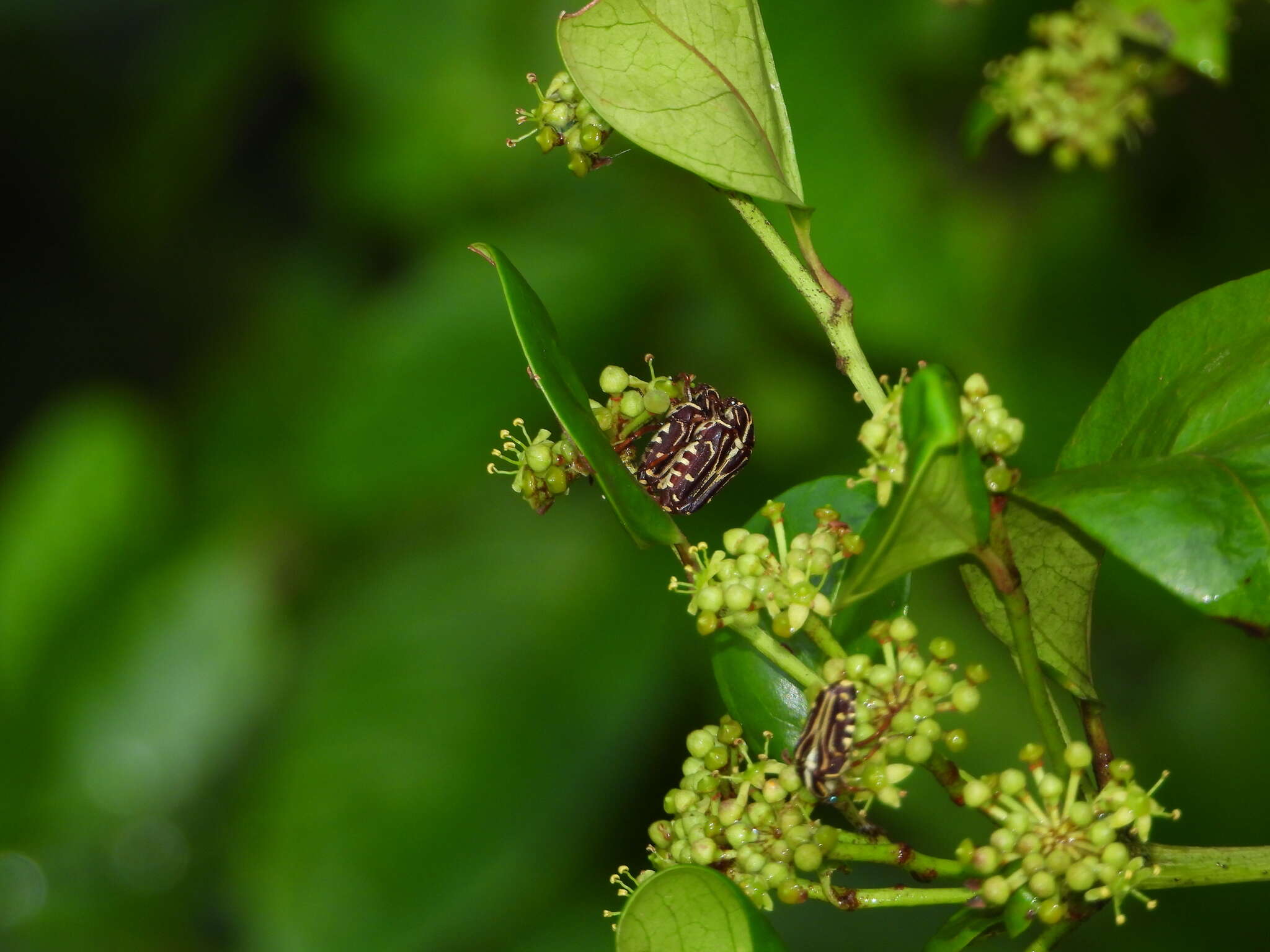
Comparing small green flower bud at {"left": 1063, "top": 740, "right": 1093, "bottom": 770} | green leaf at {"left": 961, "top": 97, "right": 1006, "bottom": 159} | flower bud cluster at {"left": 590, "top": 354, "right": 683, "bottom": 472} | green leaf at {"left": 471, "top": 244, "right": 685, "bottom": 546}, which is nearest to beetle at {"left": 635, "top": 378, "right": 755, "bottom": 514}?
flower bud cluster at {"left": 590, "top": 354, "right": 683, "bottom": 472}

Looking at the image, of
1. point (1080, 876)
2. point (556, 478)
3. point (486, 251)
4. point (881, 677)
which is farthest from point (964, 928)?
point (486, 251)

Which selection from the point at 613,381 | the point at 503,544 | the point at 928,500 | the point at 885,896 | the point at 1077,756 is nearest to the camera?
the point at 928,500

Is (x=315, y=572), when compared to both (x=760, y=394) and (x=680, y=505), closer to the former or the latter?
(x=760, y=394)

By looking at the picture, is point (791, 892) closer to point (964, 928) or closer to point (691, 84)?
point (964, 928)

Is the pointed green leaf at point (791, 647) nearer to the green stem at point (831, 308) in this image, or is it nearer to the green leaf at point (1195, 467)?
the green stem at point (831, 308)

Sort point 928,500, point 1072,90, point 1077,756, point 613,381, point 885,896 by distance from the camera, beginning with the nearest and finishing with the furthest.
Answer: point 928,500 → point 1077,756 → point 885,896 → point 613,381 → point 1072,90

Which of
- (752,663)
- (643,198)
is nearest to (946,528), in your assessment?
(752,663)
